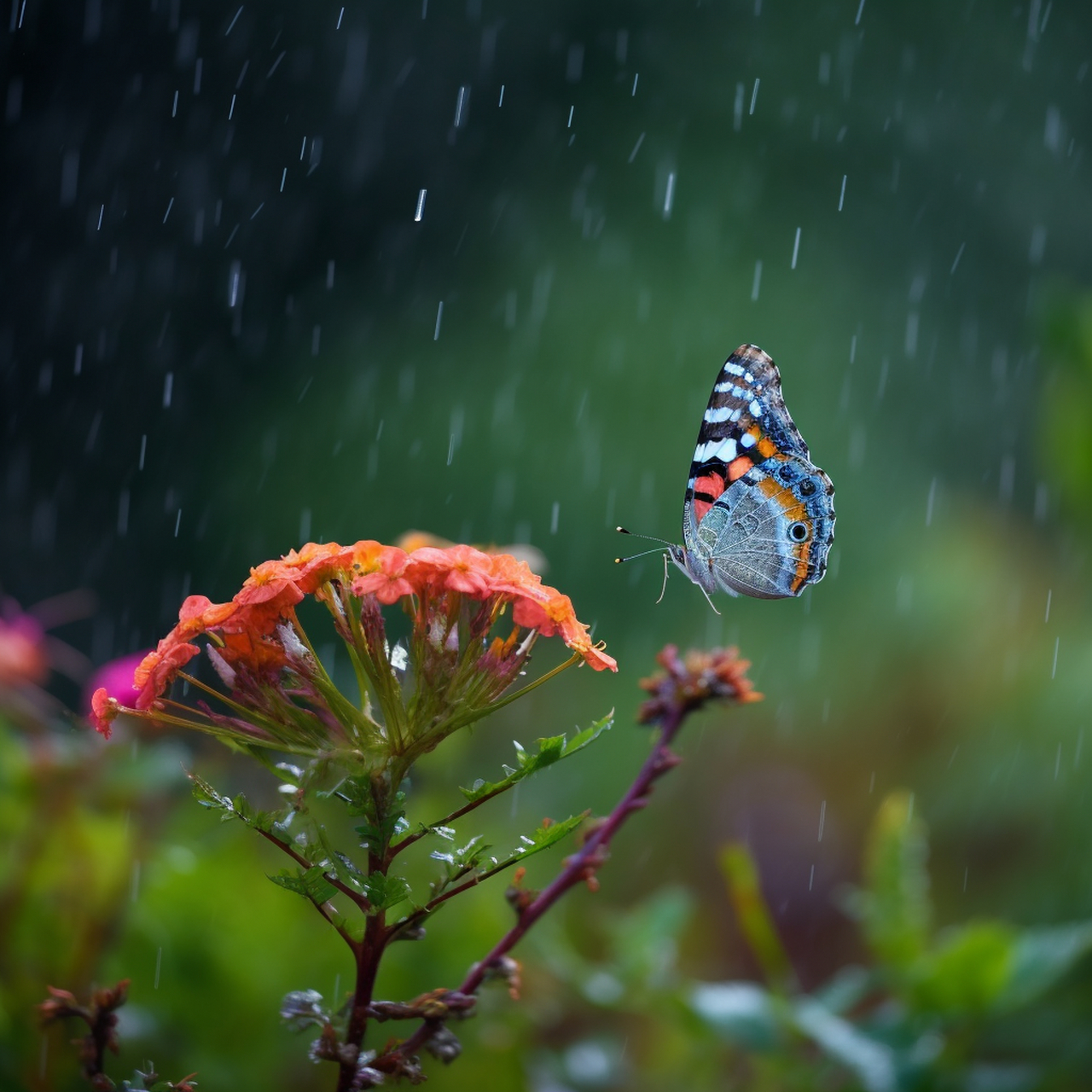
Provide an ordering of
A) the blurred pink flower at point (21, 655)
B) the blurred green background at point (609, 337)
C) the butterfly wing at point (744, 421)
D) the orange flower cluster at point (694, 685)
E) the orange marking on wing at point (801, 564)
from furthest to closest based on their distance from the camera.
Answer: the blurred green background at point (609, 337) → the orange marking on wing at point (801, 564) → the butterfly wing at point (744, 421) → the blurred pink flower at point (21, 655) → the orange flower cluster at point (694, 685)

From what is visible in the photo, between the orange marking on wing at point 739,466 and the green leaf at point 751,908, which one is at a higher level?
the orange marking on wing at point 739,466

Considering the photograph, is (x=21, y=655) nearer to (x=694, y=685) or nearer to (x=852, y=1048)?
(x=694, y=685)

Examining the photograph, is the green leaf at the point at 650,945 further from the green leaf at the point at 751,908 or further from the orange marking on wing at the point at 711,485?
the orange marking on wing at the point at 711,485

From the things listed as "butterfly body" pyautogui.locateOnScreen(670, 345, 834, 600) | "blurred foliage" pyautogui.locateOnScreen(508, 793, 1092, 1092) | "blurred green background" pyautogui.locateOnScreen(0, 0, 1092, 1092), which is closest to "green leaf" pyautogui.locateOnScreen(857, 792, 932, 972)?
"blurred foliage" pyautogui.locateOnScreen(508, 793, 1092, 1092)

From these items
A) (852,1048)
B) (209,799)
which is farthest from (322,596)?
(852,1048)

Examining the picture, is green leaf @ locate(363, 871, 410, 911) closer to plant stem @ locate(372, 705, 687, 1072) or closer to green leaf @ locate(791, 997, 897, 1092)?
plant stem @ locate(372, 705, 687, 1072)

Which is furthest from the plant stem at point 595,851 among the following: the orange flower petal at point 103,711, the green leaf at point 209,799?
the orange flower petal at point 103,711

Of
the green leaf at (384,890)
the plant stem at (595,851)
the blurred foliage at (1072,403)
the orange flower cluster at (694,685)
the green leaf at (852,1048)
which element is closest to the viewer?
the green leaf at (384,890)
